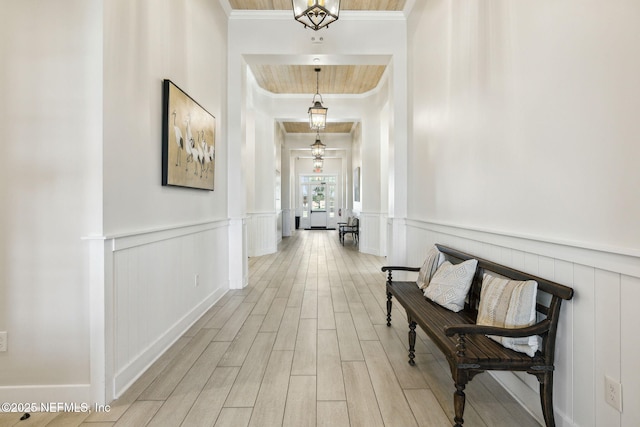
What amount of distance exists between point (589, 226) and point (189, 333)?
3.03 metres

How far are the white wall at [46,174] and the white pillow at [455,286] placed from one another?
7.39 feet

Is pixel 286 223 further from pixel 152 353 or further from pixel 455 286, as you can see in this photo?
pixel 455 286

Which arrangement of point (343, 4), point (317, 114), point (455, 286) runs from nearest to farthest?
1. point (455, 286)
2. point (343, 4)
3. point (317, 114)

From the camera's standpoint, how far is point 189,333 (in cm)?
307

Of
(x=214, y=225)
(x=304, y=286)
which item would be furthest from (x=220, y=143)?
(x=304, y=286)

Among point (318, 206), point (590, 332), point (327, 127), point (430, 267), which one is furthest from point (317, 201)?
point (590, 332)

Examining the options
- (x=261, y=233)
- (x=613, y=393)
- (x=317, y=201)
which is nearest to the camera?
(x=613, y=393)

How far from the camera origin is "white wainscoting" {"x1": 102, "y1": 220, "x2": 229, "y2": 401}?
203 centimetres

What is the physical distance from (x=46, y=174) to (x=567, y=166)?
2.75 metres

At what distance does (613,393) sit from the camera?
4.62 ft

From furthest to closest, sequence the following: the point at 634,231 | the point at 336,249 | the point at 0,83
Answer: the point at 336,249 → the point at 0,83 → the point at 634,231

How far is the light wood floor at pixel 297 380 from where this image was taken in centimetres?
185

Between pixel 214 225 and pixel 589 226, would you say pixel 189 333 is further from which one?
pixel 589 226

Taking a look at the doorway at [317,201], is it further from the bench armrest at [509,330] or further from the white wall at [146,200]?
the bench armrest at [509,330]
